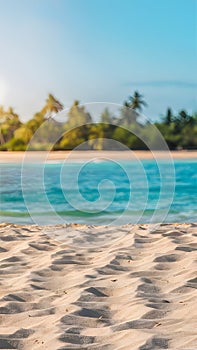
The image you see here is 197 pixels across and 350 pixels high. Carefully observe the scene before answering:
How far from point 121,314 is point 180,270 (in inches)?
37.3

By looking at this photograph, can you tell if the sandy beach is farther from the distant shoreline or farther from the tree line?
the tree line

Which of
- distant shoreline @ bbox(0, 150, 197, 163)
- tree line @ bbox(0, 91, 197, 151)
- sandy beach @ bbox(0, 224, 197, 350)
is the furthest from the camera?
tree line @ bbox(0, 91, 197, 151)

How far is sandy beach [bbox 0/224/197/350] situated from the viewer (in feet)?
8.57

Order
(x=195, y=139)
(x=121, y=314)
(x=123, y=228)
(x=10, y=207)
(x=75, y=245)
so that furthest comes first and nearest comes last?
(x=195, y=139) < (x=10, y=207) < (x=123, y=228) < (x=75, y=245) < (x=121, y=314)

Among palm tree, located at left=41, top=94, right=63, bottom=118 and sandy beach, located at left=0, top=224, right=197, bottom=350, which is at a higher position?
palm tree, located at left=41, top=94, right=63, bottom=118

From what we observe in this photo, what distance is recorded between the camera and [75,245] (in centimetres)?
495

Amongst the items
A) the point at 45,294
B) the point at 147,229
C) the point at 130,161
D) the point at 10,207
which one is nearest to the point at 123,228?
the point at 147,229

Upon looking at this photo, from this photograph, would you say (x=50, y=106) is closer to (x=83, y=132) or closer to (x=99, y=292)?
(x=83, y=132)

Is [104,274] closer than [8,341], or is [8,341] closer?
A: [8,341]

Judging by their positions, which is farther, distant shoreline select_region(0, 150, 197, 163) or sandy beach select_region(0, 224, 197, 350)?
distant shoreline select_region(0, 150, 197, 163)

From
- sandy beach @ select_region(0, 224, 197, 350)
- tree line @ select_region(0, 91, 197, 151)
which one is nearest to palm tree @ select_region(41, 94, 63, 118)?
tree line @ select_region(0, 91, 197, 151)

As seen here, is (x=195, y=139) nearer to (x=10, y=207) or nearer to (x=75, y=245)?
(x=10, y=207)

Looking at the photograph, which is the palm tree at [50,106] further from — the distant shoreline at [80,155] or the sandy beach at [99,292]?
the sandy beach at [99,292]

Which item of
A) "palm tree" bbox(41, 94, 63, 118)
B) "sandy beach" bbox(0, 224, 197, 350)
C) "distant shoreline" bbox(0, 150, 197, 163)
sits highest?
"palm tree" bbox(41, 94, 63, 118)
